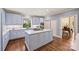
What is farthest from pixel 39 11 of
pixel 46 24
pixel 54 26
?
pixel 54 26

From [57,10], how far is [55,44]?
648 millimetres

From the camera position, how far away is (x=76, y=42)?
5.67 feet

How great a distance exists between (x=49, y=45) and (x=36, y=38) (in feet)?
0.93

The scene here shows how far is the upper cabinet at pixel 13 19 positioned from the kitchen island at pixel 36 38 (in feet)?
0.79

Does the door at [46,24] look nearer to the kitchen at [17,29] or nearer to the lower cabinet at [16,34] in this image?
the kitchen at [17,29]

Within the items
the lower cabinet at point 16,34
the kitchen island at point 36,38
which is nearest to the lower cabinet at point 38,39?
the kitchen island at point 36,38

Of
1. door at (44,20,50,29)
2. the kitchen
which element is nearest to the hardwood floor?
the kitchen

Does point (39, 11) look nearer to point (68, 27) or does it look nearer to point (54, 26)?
point (54, 26)

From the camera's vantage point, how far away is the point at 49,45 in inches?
67.9

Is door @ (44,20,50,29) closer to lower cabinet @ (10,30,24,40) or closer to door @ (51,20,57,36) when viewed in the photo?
door @ (51,20,57,36)

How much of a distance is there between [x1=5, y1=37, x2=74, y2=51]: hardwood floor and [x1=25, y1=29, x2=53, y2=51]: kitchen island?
0.25 ft

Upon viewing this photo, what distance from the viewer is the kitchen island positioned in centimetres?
168
